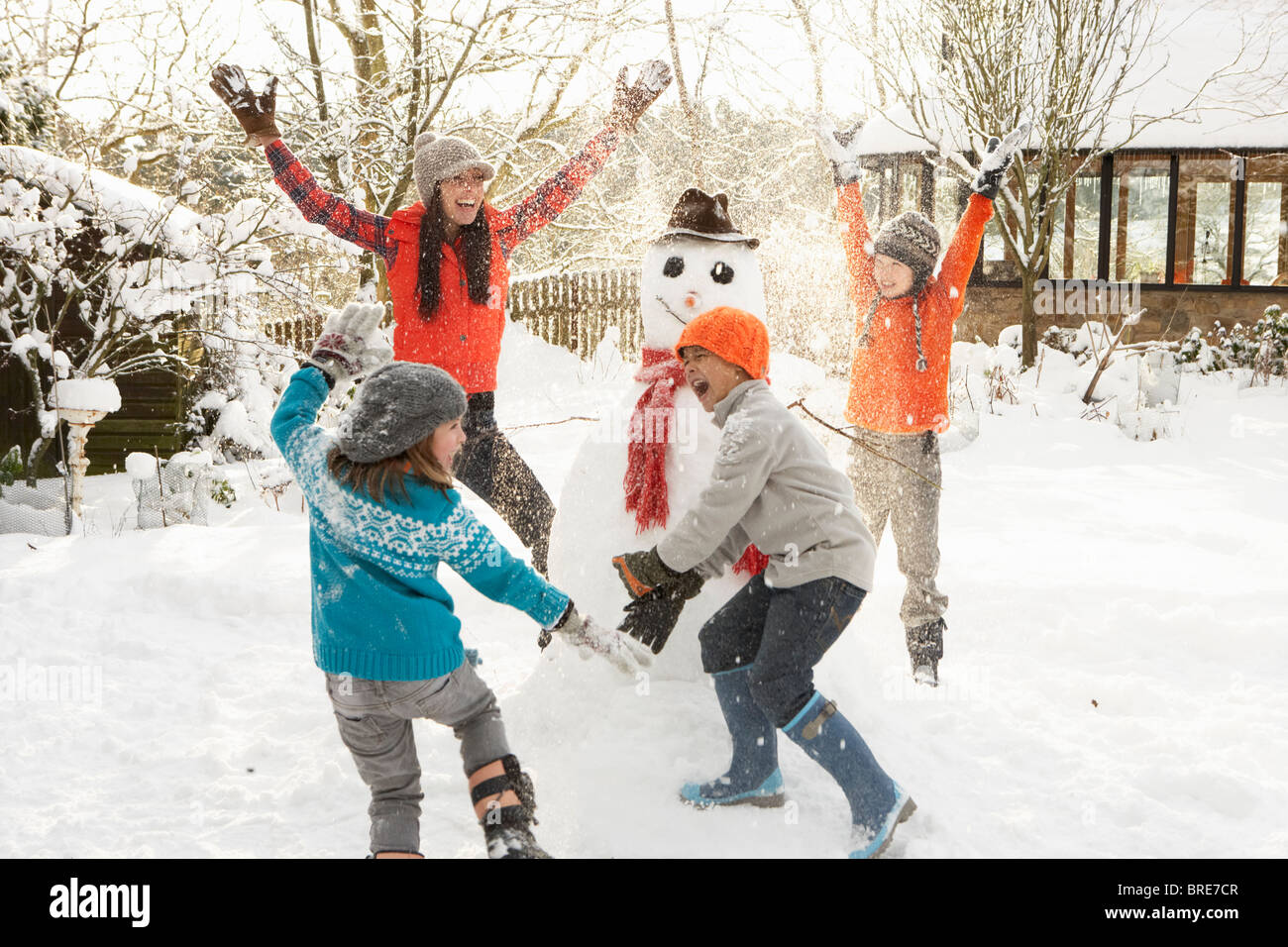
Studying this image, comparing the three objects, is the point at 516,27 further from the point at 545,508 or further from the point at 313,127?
the point at 545,508

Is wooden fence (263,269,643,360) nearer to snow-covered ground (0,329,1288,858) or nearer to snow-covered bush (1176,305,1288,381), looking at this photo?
snow-covered bush (1176,305,1288,381)

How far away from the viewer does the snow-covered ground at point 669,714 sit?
2740mm

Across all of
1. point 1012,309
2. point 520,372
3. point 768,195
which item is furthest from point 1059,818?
point 1012,309

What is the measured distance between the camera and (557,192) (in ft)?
12.9

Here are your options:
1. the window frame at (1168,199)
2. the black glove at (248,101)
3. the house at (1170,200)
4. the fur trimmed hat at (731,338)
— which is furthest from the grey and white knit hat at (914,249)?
the window frame at (1168,199)

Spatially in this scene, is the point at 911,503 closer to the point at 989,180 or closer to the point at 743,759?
the point at 989,180

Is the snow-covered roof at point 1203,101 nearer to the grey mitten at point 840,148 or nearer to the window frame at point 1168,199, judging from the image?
the window frame at point 1168,199

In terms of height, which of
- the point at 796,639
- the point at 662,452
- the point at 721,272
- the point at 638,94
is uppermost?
the point at 638,94

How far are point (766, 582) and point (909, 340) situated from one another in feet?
5.18

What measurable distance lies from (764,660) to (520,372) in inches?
377

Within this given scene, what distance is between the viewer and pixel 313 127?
27.9 feet

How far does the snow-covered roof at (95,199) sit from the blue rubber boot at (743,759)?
622cm

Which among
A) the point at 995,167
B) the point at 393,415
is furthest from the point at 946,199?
the point at 393,415
